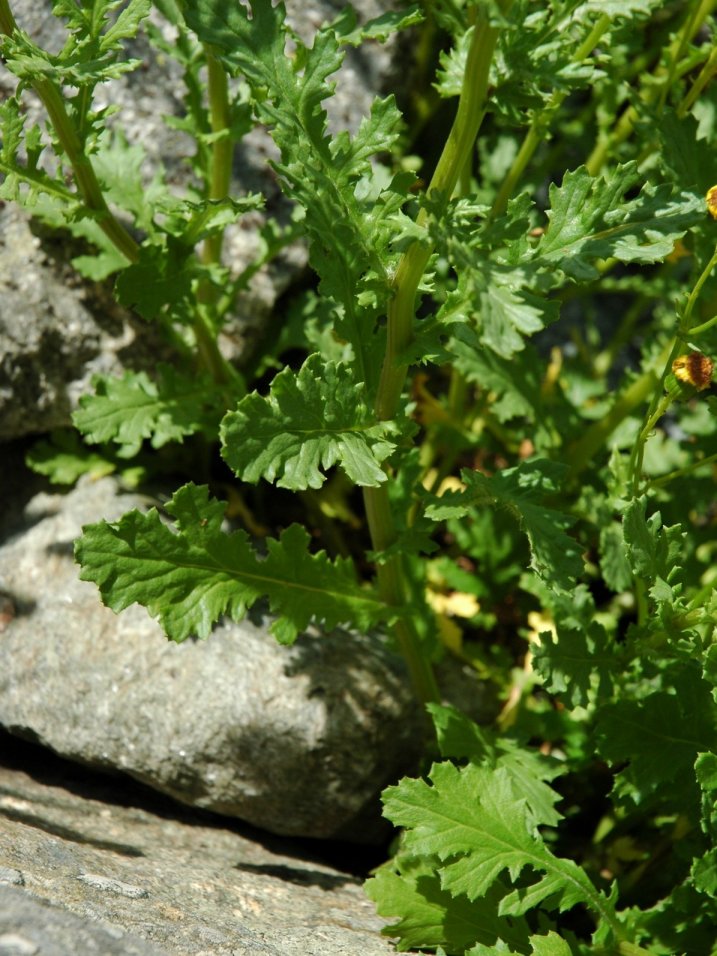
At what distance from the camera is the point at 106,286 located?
301 centimetres

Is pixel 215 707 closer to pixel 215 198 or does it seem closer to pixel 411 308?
pixel 411 308

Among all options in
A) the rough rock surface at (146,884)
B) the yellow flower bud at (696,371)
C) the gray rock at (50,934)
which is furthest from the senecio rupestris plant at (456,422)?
the gray rock at (50,934)

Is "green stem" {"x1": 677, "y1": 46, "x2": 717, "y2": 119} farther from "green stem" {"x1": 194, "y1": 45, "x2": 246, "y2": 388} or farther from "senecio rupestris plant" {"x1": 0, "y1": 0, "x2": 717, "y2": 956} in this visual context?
"green stem" {"x1": 194, "y1": 45, "x2": 246, "y2": 388}

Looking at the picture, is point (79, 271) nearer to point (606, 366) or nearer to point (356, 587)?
point (356, 587)

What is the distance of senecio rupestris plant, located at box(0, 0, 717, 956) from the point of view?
1.89 m

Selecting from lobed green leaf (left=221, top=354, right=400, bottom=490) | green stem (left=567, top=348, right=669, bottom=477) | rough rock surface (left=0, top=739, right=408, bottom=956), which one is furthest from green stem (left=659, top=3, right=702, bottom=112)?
rough rock surface (left=0, top=739, right=408, bottom=956)

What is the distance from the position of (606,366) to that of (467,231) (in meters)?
2.11

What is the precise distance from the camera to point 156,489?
321cm

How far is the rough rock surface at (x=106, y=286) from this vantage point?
9.50ft

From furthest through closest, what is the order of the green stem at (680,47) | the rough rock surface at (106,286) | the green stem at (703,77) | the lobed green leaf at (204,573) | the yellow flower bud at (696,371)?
the rough rock surface at (106,286), the green stem at (680,47), the green stem at (703,77), the lobed green leaf at (204,573), the yellow flower bud at (696,371)

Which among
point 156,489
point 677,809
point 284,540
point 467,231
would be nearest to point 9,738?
point 156,489

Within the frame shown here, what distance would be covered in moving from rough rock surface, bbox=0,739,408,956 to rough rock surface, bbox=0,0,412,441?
1.14m

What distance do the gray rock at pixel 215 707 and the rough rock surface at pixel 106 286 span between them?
53cm

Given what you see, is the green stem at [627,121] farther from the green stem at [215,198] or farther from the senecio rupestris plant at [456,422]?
the green stem at [215,198]
